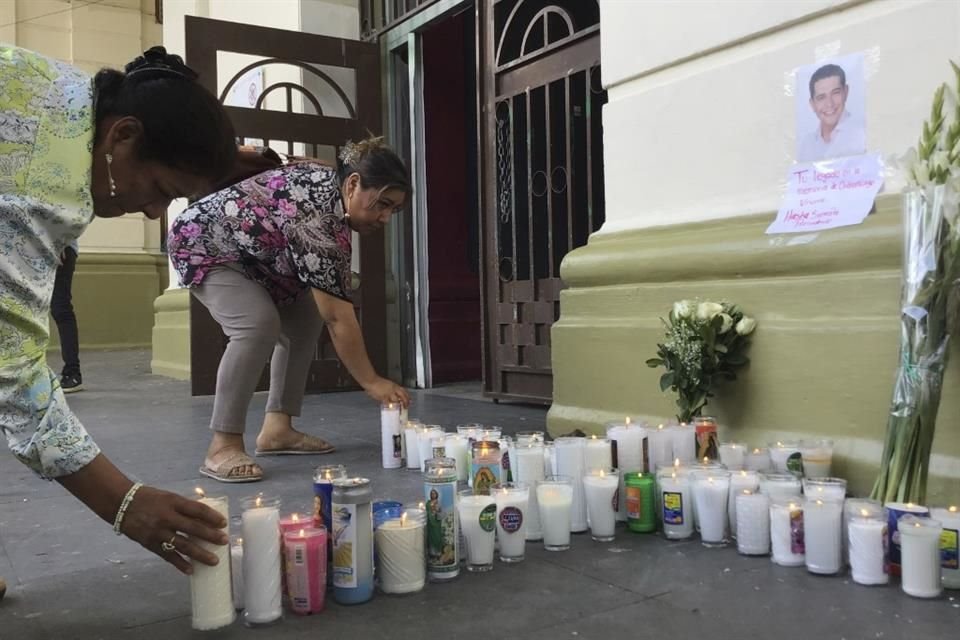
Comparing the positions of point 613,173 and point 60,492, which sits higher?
point 613,173

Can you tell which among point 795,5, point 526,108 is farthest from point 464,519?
point 526,108

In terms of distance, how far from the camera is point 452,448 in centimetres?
260

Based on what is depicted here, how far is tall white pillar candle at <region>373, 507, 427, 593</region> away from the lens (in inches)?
64.6

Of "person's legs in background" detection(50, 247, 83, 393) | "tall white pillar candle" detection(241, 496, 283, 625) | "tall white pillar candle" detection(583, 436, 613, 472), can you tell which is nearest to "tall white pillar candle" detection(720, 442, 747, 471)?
"tall white pillar candle" detection(583, 436, 613, 472)

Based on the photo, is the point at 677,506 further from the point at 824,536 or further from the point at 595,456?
the point at 824,536

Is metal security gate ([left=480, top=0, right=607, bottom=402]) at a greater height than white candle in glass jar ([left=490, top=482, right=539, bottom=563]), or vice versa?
metal security gate ([left=480, top=0, right=607, bottom=402])

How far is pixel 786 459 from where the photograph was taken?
2.18 meters

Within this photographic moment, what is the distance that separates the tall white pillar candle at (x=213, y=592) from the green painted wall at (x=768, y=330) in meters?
1.55

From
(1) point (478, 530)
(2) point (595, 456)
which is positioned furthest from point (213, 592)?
(2) point (595, 456)

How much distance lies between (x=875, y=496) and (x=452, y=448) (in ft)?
3.88

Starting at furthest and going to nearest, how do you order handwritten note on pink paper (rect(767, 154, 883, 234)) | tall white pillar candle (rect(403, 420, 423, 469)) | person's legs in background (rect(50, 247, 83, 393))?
person's legs in background (rect(50, 247, 83, 393))
tall white pillar candle (rect(403, 420, 423, 469))
handwritten note on pink paper (rect(767, 154, 883, 234))

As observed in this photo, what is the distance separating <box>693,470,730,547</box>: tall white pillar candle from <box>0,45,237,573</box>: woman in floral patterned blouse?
3.48 ft

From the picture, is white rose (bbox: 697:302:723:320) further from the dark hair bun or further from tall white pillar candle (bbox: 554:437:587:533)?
the dark hair bun

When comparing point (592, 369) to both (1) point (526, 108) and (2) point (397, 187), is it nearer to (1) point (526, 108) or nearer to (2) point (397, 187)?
(2) point (397, 187)
